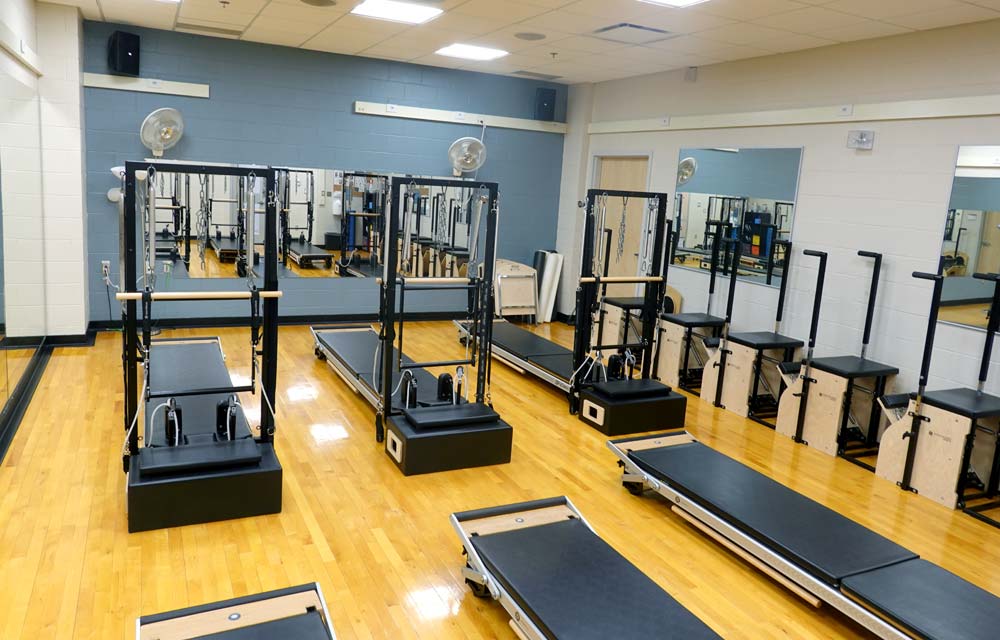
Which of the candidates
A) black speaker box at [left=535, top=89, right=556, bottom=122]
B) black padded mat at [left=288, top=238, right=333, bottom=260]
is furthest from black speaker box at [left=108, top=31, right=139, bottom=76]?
black speaker box at [left=535, top=89, right=556, bottom=122]

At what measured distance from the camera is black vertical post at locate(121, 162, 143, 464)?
12.4 ft

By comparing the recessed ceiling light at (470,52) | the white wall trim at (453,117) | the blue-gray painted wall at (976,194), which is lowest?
the blue-gray painted wall at (976,194)

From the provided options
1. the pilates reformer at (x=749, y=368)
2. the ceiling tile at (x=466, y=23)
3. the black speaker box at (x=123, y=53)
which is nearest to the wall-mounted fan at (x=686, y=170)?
the pilates reformer at (x=749, y=368)

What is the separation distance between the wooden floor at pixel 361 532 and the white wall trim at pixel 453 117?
413 centimetres

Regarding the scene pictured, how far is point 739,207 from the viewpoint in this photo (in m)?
6.99

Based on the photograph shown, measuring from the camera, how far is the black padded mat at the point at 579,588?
2773 millimetres

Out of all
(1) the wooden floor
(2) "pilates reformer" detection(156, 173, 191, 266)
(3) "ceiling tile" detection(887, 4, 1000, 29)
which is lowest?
(1) the wooden floor

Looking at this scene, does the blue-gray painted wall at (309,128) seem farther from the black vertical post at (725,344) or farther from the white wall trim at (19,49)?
the black vertical post at (725,344)

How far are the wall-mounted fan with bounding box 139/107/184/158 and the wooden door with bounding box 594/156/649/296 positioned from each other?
16.0 feet

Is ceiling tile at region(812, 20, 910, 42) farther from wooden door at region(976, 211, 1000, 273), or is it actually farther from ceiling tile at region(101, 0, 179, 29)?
ceiling tile at region(101, 0, 179, 29)

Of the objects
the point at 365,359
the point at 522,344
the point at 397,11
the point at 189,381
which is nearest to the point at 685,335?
the point at 522,344

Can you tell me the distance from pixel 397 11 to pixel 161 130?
3.09 m

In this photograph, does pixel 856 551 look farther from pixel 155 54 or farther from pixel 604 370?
pixel 155 54

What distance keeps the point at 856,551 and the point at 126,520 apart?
3.70m
